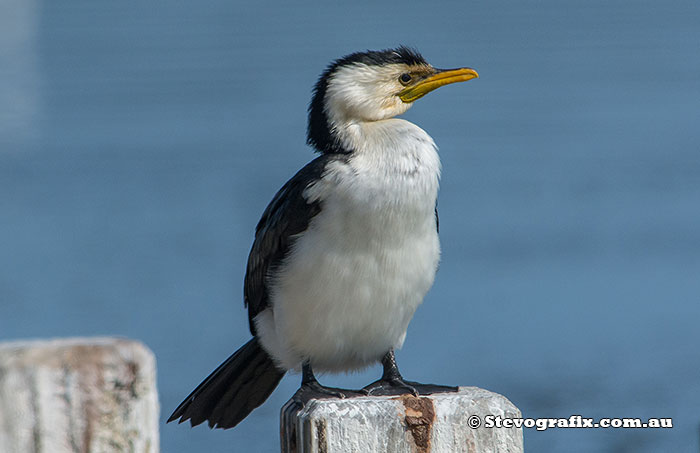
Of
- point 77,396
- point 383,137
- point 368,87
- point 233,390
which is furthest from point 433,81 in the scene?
point 77,396

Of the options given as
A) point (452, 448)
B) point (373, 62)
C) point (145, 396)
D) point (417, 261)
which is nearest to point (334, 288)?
point (417, 261)

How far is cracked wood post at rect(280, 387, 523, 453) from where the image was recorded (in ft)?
7.10

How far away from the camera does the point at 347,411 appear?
2.21 m

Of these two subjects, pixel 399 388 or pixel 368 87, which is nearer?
pixel 399 388

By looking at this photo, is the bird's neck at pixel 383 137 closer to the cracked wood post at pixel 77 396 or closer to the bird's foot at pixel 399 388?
the bird's foot at pixel 399 388

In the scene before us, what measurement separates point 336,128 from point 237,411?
1.10m

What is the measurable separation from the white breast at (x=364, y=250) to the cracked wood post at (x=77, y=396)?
1.71 meters

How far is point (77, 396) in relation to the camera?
1469 millimetres

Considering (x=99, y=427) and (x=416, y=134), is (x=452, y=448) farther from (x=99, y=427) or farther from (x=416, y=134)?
(x=416, y=134)

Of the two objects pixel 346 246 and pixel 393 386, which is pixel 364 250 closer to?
pixel 346 246

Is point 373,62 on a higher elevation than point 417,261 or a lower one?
higher

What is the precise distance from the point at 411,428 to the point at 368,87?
1.59 metres

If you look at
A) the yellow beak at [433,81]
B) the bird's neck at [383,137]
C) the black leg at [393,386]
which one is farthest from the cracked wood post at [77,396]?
the yellow beak at [433,81]

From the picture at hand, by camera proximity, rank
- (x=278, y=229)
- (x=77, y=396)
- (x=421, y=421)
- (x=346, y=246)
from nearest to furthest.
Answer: (x=77, y=396)
(x=421, y=421)
(x=346, y=246)
(x=278, y=229)
